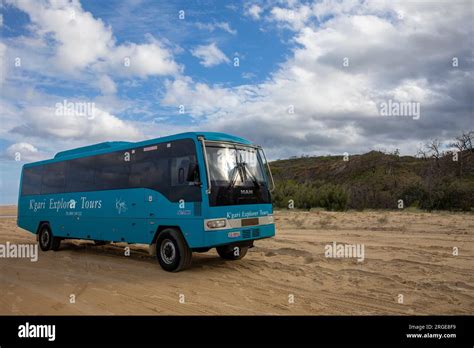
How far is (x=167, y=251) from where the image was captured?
10039mm

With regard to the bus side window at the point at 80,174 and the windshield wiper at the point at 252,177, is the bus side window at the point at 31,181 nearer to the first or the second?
the bus side window at the point at 80,174

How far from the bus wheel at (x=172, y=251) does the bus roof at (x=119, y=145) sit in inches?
93.8

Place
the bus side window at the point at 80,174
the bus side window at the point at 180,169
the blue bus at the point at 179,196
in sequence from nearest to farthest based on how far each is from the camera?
the blue bus at the point at 179,196 → the bus side window at the point at 180,169 → the bus side window at the point at 80,174

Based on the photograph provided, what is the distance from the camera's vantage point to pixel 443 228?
1636 centimetres

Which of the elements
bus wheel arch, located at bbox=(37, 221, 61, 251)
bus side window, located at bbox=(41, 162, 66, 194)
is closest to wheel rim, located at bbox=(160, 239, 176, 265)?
bus side window, located at bbox=(41, 162, 66, 194)

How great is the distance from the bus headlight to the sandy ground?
3.91 ft

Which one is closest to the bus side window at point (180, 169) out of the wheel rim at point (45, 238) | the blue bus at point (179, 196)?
the blue bus at point (179, 196)

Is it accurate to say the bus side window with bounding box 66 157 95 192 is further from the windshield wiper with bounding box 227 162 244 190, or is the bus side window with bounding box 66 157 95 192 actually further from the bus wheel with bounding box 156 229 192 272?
the windshield wiper with bounding box 227 162 244 190

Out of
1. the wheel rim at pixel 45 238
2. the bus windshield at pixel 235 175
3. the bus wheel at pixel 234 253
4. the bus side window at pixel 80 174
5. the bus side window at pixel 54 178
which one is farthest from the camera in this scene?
the wheel rim at pixel 45 238

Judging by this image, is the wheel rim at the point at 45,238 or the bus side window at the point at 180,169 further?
the wheel rim at the point at 45,238

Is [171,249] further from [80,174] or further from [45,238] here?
[45,238]

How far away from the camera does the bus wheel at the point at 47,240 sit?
15086 mm

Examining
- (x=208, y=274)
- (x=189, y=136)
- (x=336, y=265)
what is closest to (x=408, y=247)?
(x=336, y=265)
